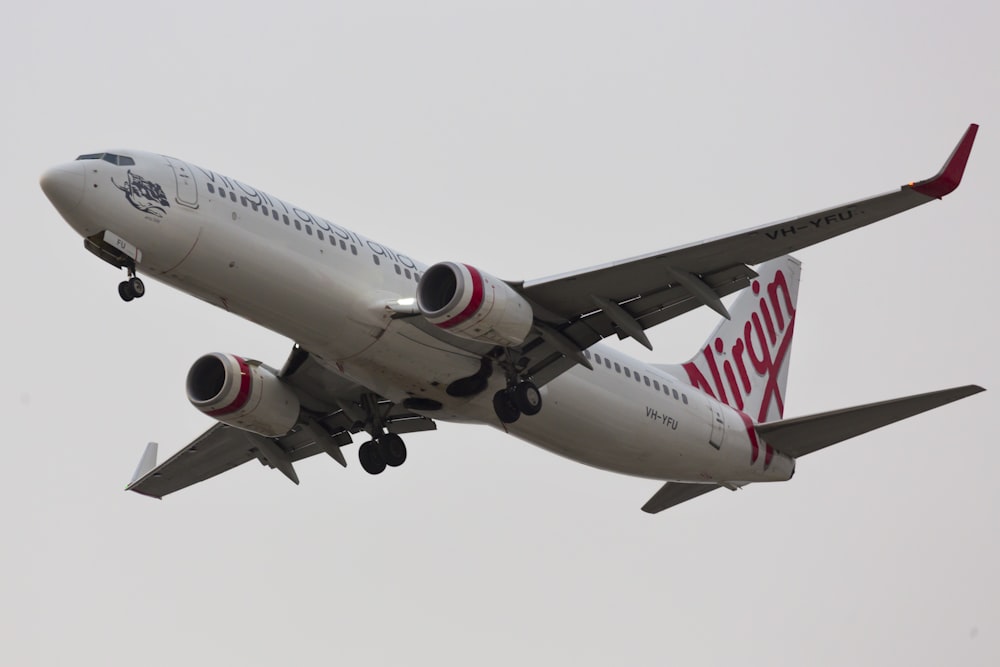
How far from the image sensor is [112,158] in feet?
93.2

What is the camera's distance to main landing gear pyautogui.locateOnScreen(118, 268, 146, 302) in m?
28.1

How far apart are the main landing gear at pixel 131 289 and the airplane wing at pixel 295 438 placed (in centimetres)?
613

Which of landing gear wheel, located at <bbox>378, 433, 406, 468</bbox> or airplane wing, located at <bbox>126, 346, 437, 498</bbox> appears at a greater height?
airplane wing, located at <bbox>126, 346, 437, 498</bbox>

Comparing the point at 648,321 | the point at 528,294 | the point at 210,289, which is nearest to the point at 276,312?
the point at 210,289

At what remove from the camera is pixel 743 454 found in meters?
36.1

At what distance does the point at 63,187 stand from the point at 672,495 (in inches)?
696

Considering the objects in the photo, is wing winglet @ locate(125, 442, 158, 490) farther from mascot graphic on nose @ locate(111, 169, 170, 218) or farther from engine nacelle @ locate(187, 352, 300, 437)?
Result: mascot graphic on nose @ locate(111, 169, 170, 218)

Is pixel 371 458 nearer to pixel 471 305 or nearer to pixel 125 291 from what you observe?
pixel 471 305

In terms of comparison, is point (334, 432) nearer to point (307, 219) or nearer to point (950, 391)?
point (307, 219)

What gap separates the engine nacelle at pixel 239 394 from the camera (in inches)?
1315

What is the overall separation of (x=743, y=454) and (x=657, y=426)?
9.78ft

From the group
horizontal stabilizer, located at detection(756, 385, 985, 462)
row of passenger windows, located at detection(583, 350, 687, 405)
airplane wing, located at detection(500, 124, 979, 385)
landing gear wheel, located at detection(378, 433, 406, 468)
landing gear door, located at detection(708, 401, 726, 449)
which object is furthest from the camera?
landing gear door, located at detection(708, 401, 726, 449)

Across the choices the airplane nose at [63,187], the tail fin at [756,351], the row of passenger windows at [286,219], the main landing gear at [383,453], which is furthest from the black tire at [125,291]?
the tail fin at [756,351]

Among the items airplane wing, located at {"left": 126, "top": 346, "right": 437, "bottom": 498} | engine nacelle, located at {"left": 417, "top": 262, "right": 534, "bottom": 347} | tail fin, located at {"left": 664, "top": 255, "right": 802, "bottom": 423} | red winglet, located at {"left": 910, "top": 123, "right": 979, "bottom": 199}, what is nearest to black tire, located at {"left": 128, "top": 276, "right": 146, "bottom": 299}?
engine nacelle, located at {"left": 417, "top": 262, "right": 534, "bottom": 347}
